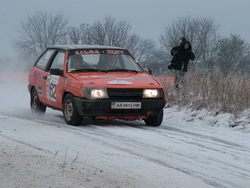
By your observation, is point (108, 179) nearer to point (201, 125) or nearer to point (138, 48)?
point (201, 125)

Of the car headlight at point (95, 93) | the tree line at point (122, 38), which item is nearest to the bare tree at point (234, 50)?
the tree line at point (122, 38)

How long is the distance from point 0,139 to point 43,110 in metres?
4.41

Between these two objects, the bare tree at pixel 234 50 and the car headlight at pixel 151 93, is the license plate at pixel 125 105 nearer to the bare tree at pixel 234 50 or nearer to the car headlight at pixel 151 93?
the car headlight at pixel 151 93

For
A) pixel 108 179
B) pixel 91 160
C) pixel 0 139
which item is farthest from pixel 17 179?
pixel 0 139

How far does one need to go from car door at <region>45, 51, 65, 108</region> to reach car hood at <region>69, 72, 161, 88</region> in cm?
45

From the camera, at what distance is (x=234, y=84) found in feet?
37.2

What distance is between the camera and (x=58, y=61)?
1089cm

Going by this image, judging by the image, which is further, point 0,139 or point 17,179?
point 0,139

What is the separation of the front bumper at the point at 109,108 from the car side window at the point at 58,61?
147 cm

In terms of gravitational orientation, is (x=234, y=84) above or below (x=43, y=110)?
above

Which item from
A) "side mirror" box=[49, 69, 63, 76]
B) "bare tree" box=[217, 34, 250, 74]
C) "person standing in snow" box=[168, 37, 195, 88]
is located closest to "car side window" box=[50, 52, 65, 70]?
"side mirror" box=[49, 69, 63, 76]

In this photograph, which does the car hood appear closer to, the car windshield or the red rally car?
the red rally car

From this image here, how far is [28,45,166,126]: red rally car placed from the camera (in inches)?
367

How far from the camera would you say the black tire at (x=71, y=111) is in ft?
31.1
